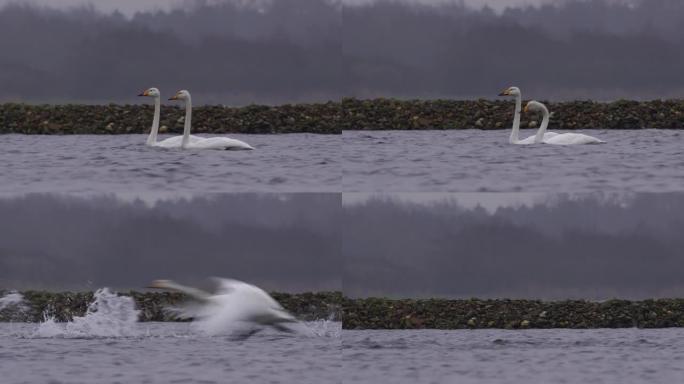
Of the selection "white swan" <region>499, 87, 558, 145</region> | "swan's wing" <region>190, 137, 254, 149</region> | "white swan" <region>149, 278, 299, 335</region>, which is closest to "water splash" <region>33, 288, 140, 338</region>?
"swan's wing" <region>190, 137, 254, 149</region>

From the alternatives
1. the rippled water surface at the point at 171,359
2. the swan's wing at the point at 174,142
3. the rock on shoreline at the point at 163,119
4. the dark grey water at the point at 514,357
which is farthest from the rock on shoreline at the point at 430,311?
the swan's wing at the point at 174,142

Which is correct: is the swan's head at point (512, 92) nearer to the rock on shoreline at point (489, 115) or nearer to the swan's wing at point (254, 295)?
the rock on shoreline at point (489, 115)

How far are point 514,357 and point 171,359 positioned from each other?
14.3 ft

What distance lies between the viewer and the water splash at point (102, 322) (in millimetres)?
20906

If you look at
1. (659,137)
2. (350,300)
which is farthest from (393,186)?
(350,300)

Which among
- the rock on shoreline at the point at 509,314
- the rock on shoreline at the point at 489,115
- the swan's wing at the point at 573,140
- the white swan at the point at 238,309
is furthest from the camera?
the rock on shoreline at the point at 489,115

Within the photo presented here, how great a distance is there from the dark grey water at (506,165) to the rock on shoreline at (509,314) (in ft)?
15.2

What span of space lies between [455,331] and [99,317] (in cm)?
563

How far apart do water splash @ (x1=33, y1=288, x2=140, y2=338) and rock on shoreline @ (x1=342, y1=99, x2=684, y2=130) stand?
4661 millimetres

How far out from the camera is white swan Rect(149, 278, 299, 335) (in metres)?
15.6

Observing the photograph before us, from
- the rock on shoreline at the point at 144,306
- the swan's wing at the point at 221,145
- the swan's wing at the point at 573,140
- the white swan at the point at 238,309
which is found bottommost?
the rock on shoreline at the point at 144,306

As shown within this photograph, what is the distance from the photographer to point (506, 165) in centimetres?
1888

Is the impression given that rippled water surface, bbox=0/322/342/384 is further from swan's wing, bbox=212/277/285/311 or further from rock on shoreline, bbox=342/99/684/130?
rock on shoreline, bbox=342/99/684/130

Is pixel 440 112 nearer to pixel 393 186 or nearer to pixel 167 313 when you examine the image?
pixel 167 313
